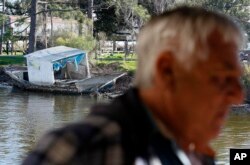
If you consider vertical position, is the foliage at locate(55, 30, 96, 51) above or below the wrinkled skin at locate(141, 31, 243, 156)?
below

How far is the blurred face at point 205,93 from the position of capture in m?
0.98

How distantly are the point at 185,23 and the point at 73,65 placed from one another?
21.7 metres

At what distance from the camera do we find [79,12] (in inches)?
1054

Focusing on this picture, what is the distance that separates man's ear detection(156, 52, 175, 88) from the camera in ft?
3.18

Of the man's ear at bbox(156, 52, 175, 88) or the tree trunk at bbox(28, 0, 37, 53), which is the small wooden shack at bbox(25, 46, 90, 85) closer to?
the tree trunk at bbox(28, 0, 37, 53)

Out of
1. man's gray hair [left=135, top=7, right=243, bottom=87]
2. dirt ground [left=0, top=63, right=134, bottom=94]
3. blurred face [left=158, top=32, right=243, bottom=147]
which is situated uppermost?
man's gray hair [left=135, top=7, right=243, bottom=87]

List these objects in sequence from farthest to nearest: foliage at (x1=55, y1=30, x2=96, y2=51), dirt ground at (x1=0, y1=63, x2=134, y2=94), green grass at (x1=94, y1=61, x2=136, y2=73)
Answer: foliage at (x1=55, y1=30, x2=96, y2=51)
green grass at (x1=94, y1=61, x2=136, y2=73)
dirt ground at (x1=0, y1=63, x2=134, y2=94)

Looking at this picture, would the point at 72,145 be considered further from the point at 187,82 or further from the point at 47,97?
the point at 47,97

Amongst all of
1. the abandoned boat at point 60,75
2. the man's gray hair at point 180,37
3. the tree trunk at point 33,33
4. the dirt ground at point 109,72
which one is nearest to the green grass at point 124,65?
the dirt ground at point 109,72

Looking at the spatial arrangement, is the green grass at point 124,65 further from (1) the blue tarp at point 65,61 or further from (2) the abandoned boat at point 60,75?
(1) the blue tarp at point 65,61

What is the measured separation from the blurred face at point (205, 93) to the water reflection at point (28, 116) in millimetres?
7581

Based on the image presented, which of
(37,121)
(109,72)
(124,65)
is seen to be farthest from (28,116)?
(124,65)

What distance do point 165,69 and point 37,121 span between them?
1366 cm

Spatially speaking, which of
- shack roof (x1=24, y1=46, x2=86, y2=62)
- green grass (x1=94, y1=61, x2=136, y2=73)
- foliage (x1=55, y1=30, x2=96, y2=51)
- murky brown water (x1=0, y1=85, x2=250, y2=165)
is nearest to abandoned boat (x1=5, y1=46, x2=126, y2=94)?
shack roof (x1=24, y1=46, x2=86, y2=62)
